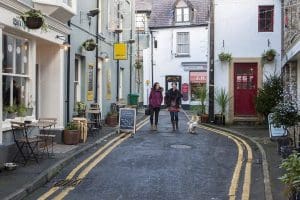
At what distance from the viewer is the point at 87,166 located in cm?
1127

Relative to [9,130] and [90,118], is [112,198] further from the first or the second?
[90,118]

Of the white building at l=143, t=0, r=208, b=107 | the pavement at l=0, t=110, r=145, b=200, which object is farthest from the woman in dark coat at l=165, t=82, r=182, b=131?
the white building at l=143, t=0, r=208, b=107

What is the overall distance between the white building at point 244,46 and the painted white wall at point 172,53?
20.0 meters

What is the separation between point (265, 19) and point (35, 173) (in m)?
15.8

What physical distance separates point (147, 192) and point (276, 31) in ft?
51.6

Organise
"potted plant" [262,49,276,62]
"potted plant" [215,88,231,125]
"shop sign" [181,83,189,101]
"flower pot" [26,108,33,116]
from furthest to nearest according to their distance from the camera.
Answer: "shop sign" [181,83,189,101], "potted plant" [215,88,231,125], "potted plant" [262,49,276,62], "flower pot" [26,108,33,116]

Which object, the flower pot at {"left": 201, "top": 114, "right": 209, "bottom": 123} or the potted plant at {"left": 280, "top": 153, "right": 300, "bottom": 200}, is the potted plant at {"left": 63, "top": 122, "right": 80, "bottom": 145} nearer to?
the potted plant at {"left": 280, "top": 153, "right": 300, "bottom": 200}

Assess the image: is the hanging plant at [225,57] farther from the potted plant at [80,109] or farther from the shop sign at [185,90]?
the shop sign at [185,90]

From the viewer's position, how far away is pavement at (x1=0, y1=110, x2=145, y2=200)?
8.40 m

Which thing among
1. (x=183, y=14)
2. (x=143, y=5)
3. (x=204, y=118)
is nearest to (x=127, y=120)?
(x=204, y=118)

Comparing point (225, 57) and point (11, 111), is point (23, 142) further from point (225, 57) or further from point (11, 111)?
point (225, 57)

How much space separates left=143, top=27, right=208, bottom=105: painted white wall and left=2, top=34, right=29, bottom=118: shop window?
30.6 m

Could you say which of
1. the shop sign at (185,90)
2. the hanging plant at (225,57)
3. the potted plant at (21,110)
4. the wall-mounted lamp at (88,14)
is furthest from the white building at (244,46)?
the shop sign at (185,90)

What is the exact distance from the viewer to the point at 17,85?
12.4 meters
